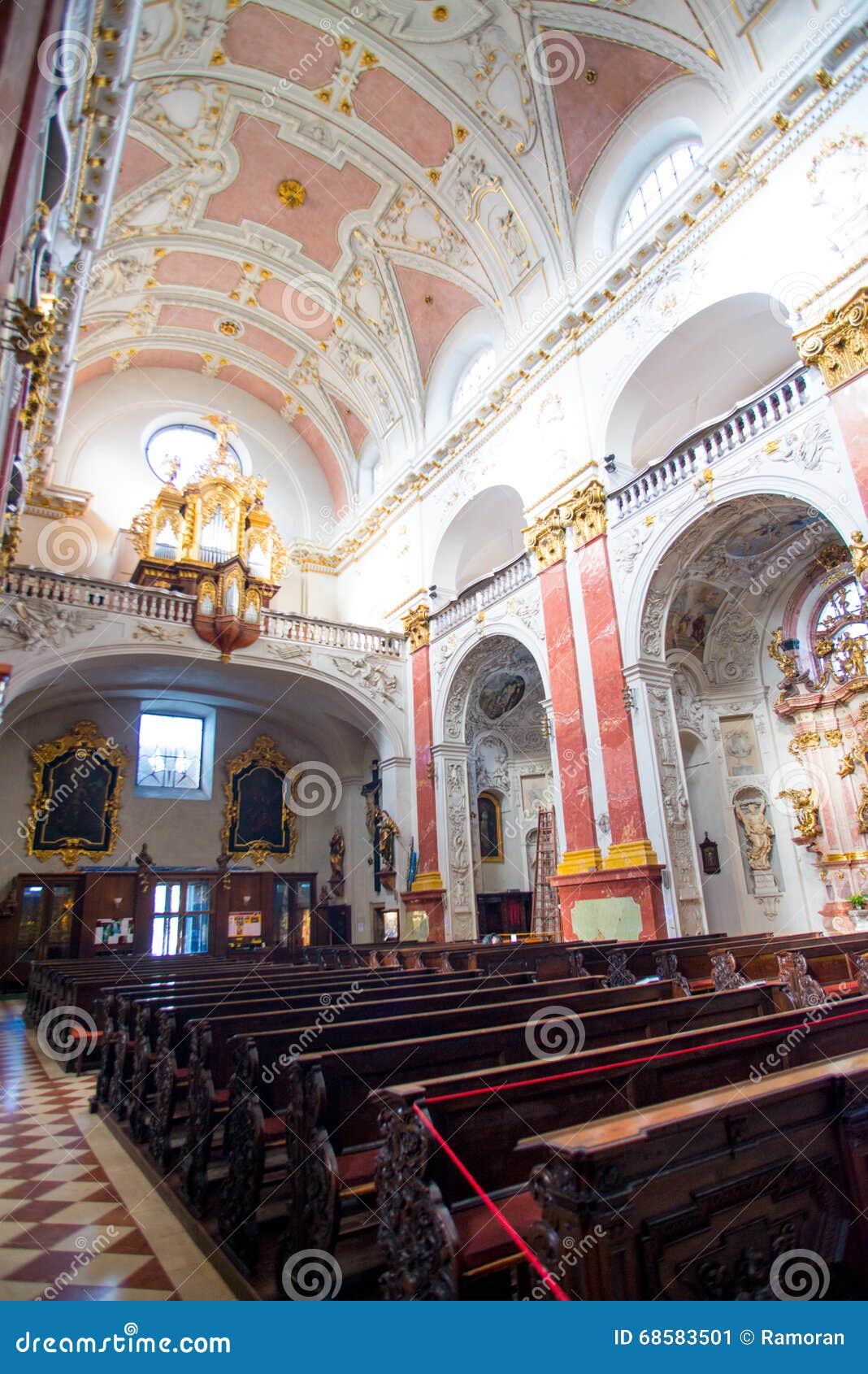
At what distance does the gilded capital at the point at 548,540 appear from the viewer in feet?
37.8

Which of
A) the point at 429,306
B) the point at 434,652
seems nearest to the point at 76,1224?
the point at 434,652

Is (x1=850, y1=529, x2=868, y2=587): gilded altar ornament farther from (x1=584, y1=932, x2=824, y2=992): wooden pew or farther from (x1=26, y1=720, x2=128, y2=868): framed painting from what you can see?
(x1=26, y1=720, x2=128, y2=868): framed painting

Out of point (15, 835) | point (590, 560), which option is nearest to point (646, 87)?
point (590, 560)

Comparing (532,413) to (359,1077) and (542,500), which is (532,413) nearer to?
(542,500)

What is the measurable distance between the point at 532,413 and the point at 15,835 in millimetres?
12162

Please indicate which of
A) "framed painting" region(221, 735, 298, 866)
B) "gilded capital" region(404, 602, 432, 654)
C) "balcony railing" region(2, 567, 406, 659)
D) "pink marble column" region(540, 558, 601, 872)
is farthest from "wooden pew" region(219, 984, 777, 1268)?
"framed painting" region(221, 735, 298, 866)

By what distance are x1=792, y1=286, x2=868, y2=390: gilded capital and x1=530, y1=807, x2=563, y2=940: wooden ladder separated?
8.54 metres

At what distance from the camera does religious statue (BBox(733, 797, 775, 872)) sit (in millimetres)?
11008

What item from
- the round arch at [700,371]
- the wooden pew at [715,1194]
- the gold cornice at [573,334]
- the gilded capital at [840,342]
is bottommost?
the wooden pew at [715,1194]

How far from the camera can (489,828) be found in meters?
16.1

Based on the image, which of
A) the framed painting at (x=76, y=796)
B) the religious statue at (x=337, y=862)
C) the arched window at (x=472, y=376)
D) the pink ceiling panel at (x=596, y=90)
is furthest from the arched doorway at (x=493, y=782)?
the pink ceiling panel at (x=596, y=90)

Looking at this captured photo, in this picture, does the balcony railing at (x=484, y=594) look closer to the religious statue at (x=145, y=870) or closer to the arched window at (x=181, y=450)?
the arched window at (x=181, y=450)

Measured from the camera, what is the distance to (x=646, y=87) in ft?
35.3

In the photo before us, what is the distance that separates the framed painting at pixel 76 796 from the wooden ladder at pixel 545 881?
335 inches
